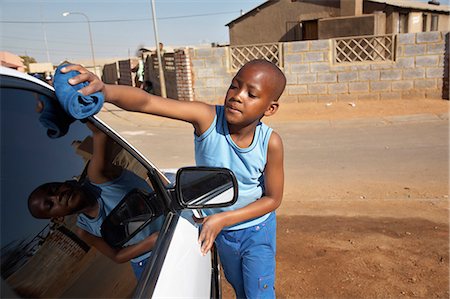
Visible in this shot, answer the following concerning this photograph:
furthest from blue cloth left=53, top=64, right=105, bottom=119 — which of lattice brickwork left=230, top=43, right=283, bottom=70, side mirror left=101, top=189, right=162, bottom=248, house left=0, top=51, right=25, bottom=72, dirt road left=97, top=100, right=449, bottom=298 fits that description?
lattice brickwork left=230, top=43, right=283, bottom=70

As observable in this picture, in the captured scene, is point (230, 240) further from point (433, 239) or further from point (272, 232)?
point (433, 239)

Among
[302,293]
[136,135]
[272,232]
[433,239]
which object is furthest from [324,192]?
[136,135]

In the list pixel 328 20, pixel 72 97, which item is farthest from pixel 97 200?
pixel 328 20

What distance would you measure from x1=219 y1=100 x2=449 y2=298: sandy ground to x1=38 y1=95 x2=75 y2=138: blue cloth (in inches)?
77.8

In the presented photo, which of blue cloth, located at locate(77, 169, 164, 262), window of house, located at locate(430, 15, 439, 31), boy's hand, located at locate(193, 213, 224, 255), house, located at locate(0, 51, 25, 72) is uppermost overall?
window of house, located at locate(430, 15, 439, 31)

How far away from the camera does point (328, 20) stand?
1688 centimetres

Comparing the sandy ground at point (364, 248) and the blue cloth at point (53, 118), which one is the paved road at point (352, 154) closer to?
the sandy ground at point (364, 248)

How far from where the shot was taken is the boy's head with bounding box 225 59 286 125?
169 centimetres

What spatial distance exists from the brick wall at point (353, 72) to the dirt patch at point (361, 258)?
8.28 m

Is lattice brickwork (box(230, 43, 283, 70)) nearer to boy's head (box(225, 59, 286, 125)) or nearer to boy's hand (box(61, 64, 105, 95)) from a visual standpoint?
boy's head (box(225, 59, 286, 125))

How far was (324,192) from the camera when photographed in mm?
4852

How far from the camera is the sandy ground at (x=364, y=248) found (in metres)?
2.81

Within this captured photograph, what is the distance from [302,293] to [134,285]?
1.89 metres

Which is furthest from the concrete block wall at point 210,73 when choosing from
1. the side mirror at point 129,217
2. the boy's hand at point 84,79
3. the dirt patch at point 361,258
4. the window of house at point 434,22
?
the window of house at point 434,22
